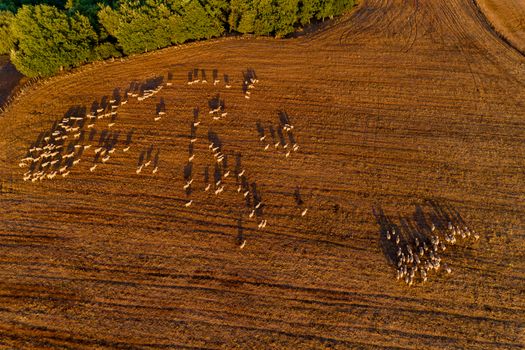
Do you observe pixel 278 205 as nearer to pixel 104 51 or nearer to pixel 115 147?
pixel 115 147

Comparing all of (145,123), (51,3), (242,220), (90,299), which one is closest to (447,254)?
(242,220)

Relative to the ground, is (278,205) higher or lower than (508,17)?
lower

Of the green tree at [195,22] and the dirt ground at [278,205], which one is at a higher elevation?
the green tree at [195,22]

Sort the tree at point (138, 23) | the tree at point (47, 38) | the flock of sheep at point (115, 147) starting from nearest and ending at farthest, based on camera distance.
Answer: the flock of sheep at point (115, 147)
the tree at point (47, 38)
the tree at point (138, 23)

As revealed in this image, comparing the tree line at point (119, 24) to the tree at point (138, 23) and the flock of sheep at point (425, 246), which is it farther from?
A: the flock of sheep at point (425, 246)

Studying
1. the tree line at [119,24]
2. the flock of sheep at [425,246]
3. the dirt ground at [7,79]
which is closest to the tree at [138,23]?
the tree line at [119,24]

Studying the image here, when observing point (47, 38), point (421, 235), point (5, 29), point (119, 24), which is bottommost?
point (421, 235)

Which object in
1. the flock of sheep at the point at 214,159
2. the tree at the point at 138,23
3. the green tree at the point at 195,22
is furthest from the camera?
the green tree at the point at 195,22

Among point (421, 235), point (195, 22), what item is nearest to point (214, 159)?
point (421, 235)
